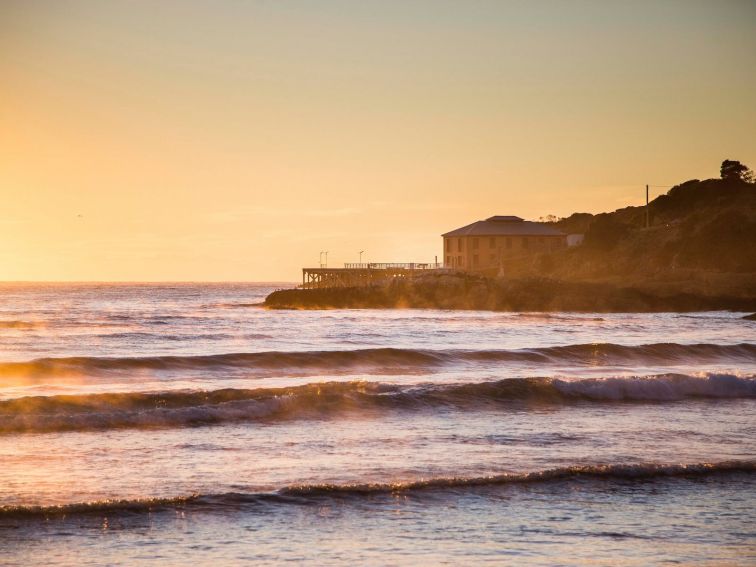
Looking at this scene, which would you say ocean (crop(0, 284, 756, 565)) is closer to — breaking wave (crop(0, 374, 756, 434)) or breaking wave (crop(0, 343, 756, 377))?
breaking wave (crop(0, 374, 756, 434))

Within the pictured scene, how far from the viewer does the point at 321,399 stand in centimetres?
1797

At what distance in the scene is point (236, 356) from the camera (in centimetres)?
2817

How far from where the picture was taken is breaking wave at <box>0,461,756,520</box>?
9.79 metres

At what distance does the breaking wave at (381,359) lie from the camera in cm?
2634

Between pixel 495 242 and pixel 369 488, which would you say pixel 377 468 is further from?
pixel 495 242

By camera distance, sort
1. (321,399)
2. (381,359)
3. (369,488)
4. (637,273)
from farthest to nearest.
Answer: (637,273), (381,359), (321,399), (369,488)

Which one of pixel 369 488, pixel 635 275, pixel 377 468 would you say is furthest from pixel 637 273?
pixel 369 488

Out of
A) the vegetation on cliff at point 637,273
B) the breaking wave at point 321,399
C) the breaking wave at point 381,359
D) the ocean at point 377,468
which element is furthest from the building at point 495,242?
the breaking wave at point 321,399

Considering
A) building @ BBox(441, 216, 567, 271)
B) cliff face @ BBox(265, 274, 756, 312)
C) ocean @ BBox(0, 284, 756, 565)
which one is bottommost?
ocean @ BBox(0, 284, 756, 565)

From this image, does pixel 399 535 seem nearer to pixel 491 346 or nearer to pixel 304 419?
pixel 304 419

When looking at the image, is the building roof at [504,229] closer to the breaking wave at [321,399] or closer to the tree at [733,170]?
the tree at [733,170]

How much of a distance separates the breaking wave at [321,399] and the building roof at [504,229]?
303ft

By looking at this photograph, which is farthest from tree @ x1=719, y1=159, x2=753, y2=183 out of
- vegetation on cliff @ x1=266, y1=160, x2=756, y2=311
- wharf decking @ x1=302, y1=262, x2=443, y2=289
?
wharf decking @ x1=302, y1=262, x2=443, y2=289

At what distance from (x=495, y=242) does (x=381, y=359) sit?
85506 millimetres
